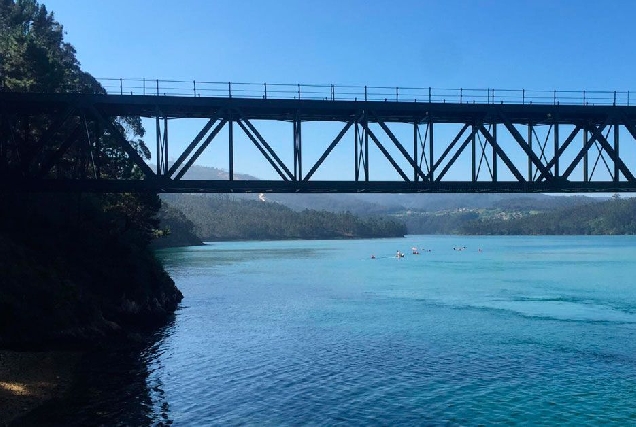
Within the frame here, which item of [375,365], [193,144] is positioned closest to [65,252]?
[193,144]

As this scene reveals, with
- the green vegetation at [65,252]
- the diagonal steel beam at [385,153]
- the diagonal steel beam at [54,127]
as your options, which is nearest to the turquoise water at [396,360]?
the green vegetation at [65,252]

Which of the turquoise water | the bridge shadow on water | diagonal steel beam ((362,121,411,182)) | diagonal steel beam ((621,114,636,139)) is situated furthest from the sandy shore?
diagonal steel beam ((621,114,636,139))

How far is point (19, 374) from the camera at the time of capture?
96.4 ft

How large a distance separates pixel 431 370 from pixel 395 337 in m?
11.3

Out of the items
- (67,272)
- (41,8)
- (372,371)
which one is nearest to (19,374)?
(67,272)

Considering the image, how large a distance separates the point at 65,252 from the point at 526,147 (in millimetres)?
36293

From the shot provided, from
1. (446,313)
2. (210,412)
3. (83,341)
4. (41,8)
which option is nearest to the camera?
(210,412)

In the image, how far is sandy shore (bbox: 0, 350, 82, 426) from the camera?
26016 mm

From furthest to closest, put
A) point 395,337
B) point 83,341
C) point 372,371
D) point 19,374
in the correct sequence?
1. point 395,337
2. point 83,341
3. point 372,371
4. point 19,374

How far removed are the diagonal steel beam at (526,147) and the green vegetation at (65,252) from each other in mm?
28251

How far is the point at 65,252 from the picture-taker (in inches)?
1764

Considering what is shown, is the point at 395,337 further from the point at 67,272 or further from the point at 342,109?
the point at 67,272

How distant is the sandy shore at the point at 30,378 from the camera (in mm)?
26016

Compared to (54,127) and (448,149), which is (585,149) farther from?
(54,127)
